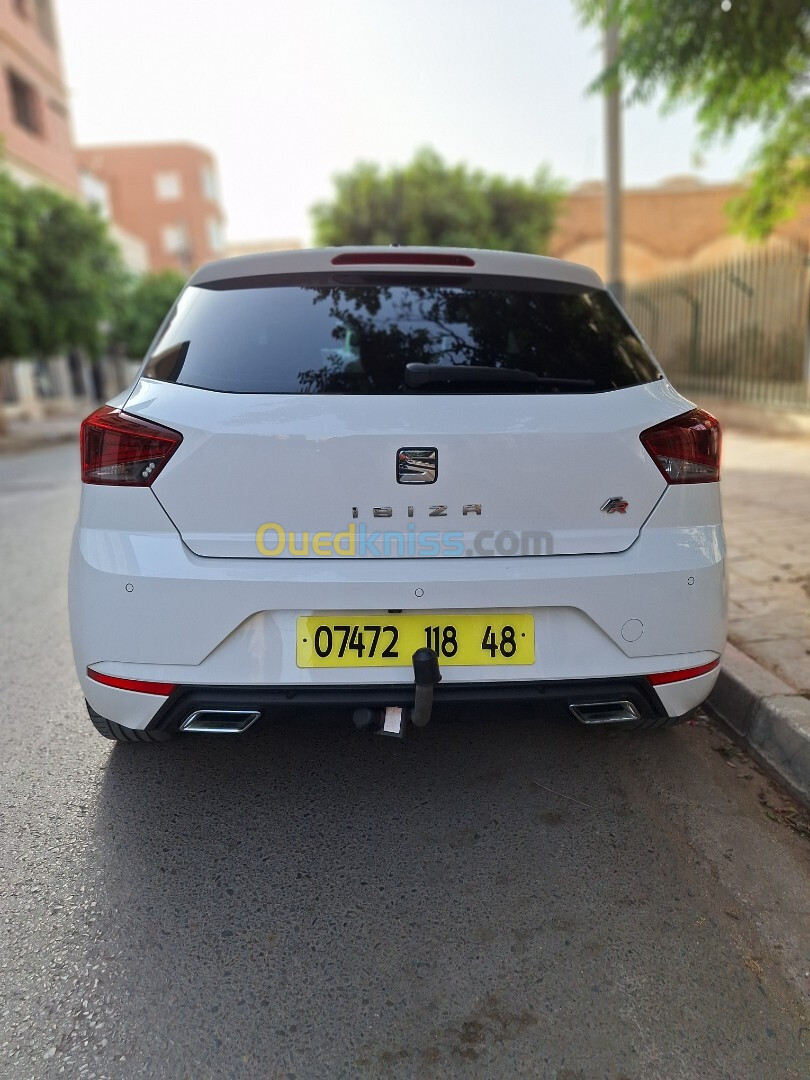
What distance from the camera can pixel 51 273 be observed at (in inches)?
699

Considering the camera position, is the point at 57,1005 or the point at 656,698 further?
the point at 656,698

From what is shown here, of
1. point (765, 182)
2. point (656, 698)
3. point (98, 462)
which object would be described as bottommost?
point (656, 698)

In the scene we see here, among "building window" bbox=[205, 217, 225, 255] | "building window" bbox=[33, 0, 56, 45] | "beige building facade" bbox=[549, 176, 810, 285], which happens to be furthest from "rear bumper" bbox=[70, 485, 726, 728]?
"building window" bbox=[205, 217, 225, 255]

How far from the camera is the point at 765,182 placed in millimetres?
13180

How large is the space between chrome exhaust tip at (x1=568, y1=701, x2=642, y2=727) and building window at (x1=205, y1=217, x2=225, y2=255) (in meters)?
68.7

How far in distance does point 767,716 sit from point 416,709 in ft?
4.82

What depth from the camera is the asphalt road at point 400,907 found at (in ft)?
5.61

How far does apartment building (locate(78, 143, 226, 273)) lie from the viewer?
204ft

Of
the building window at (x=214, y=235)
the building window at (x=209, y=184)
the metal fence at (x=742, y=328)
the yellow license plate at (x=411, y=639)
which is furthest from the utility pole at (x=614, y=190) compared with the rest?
the building window at (x=209, y=184)

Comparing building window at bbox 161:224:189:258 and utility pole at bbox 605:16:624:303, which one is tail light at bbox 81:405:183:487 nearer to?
utility pole at bbox 605:16:624:303

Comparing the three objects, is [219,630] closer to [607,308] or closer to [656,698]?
[656,698]

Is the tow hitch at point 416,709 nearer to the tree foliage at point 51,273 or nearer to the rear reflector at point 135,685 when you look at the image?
the rear reflector at point 135,685

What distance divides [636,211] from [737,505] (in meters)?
28.9

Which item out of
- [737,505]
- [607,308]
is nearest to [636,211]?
[737,505]
